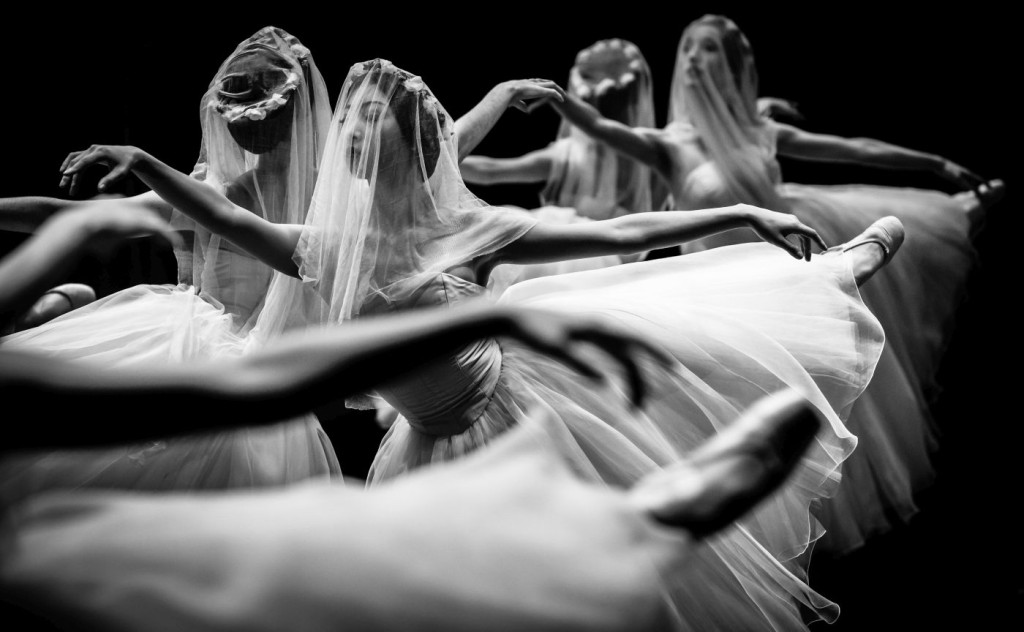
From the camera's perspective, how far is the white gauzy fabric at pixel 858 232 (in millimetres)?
2691

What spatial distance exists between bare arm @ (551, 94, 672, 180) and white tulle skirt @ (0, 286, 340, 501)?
132 centimetres

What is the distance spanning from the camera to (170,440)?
1.69m

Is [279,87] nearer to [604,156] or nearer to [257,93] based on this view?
[257,93]

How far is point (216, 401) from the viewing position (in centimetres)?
94

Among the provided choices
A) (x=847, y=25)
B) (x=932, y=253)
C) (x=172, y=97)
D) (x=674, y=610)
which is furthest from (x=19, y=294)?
(x=847, y=25)

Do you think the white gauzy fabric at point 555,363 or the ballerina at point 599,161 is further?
the ballerina at point 599,161

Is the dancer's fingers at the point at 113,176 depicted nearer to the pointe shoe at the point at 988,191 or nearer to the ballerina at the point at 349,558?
the ballerina at the point at 349,558

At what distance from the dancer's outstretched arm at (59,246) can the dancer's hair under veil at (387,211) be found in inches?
23.4

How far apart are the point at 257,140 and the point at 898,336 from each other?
1906 mm

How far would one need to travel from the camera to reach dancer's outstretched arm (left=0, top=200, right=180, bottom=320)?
110 centimetres

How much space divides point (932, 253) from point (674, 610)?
1732 mm


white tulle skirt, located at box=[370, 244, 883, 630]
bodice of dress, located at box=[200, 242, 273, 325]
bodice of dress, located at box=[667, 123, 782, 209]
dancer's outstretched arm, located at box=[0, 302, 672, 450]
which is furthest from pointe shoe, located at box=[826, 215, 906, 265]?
bodice of dress, located at box=[200, 242, 273, 325]

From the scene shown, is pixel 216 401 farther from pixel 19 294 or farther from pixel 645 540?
pixel 645 540

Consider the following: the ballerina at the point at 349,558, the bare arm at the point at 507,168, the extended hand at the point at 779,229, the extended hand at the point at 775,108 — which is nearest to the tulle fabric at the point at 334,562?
the ballerina at the point at 349,558
